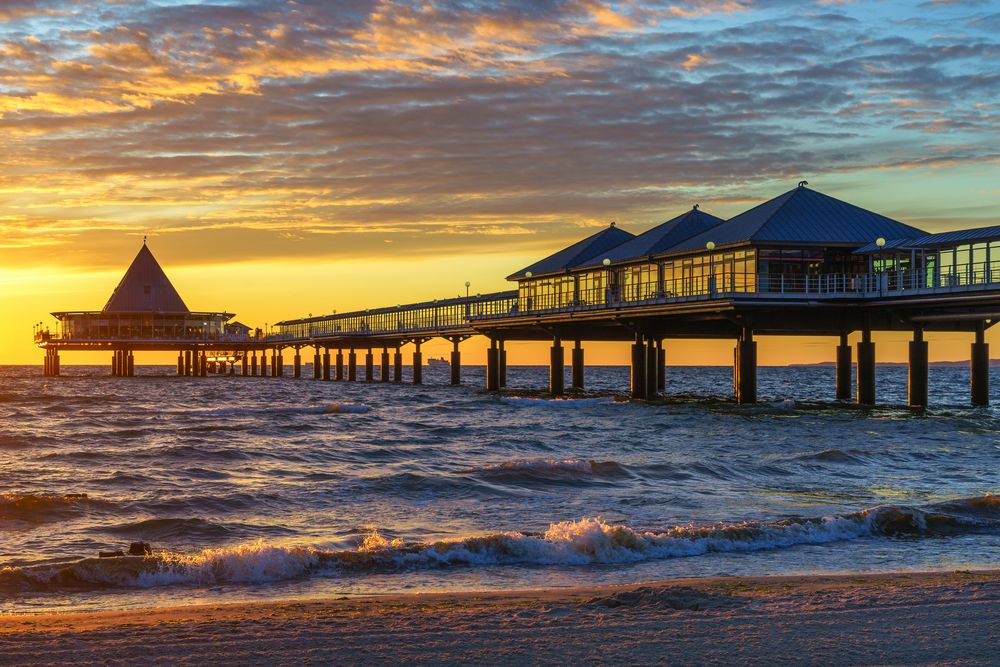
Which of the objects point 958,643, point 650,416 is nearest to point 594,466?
point 958,643

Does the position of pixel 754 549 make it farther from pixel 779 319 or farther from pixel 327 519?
pixel 779 319

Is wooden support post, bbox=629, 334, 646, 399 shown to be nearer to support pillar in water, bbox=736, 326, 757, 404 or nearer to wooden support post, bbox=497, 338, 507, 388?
support pillar in water, bbox=736, 326, 757, 404

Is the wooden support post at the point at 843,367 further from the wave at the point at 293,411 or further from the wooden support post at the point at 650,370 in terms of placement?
the wave at the point at 293,411

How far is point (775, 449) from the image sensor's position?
3145 cm

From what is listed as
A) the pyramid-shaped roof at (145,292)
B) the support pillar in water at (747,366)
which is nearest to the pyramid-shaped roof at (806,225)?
the support pillar in water at (747,366)

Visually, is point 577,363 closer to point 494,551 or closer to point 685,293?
point 685,293

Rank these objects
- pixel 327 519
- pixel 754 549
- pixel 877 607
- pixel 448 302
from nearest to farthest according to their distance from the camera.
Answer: pixel 877 607
pixel 754 549
pixel 327 519
pixel 448 302

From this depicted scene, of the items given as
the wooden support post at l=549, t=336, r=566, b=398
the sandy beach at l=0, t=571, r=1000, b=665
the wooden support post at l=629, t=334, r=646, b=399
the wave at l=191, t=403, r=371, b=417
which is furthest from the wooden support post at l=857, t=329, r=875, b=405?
the sandy beach at l=0, t=571, r=1000, b=665

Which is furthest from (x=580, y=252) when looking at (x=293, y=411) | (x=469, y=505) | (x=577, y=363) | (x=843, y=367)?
(x=469, y=505)

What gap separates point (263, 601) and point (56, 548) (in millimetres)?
5211

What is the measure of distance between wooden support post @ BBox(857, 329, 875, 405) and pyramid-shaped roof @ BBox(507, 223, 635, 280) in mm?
26146

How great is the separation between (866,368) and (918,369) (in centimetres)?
220

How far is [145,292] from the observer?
13725 cm

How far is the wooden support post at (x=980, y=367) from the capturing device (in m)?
48.9
